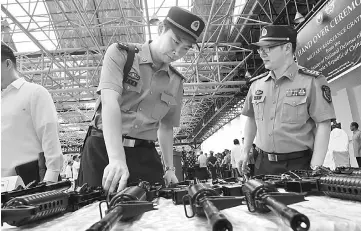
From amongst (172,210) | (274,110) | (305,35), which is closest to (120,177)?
(172,210)

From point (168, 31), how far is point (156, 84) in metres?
0.28

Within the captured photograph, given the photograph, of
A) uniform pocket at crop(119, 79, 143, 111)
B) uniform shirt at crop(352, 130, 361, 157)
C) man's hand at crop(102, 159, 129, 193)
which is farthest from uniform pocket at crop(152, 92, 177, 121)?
uniform shirt at crop(352, 130, 361, 157)

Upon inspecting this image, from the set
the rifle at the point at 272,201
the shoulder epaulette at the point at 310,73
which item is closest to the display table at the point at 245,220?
the rifle at the point at 272,201

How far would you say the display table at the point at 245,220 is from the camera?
1.80 feet

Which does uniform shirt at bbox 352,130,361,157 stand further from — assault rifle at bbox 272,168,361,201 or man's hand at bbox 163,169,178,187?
assault rifle at bbox 272,168,361,201

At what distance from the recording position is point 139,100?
1.51 metres

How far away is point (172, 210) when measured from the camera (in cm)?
84

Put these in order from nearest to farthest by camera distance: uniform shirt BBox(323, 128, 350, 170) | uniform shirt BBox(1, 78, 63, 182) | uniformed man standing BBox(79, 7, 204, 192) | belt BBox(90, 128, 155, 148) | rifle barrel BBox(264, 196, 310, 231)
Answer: rifle barrel BBox(264, 196, 310, 231), uniformed man standing BBox(79, 7, 204, 192), belt BBox(90, 128, 155, 148), uniform shirt BBox(1, 78, 63, 182), uniform shirt BBox(323, 128, 350, 170)

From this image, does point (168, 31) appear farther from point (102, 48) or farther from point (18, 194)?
point (102, 48)

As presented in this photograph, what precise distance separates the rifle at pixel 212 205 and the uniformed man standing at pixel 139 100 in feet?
1.93

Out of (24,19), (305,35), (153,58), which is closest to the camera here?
(153,58)

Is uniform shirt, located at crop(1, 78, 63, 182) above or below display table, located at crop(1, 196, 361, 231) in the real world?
above

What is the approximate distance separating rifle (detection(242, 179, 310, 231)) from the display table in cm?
2

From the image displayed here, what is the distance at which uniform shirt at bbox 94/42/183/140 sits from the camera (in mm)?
1408
